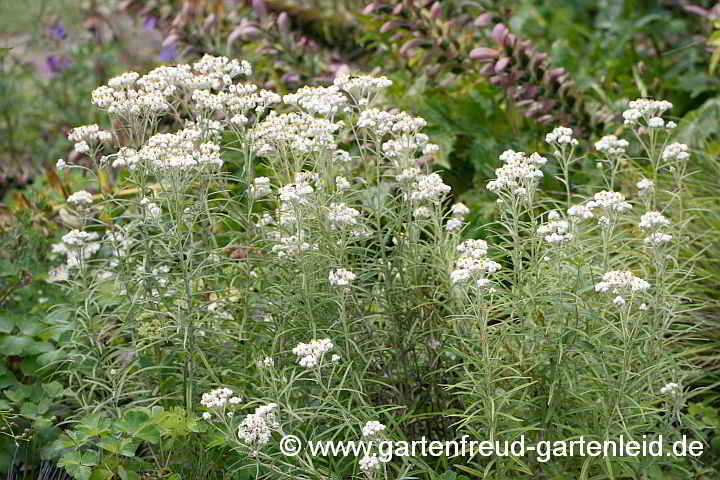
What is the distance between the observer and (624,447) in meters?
2.00

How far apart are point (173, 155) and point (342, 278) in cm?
49

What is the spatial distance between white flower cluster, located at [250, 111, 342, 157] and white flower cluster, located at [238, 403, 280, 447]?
611 millimetres

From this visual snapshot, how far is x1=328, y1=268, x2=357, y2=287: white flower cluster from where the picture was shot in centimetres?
198

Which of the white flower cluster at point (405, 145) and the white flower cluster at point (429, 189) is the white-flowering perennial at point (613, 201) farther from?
the white flower cluster at point (405, 145)

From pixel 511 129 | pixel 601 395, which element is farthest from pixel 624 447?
pixel 511 129

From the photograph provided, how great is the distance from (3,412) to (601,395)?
1632 mm

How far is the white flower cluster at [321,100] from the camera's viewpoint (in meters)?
2.16

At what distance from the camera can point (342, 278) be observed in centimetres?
201

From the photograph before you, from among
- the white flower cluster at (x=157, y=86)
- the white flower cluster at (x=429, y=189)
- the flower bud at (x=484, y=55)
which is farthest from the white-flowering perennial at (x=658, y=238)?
the flower bud at (x=484, y=55)

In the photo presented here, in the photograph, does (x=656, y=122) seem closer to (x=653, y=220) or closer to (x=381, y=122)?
(x=653, y=220)

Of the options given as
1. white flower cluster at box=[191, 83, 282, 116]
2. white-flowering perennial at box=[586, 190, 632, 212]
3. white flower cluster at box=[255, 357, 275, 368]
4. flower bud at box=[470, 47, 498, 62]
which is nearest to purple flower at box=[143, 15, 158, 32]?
flower bud at box=[470, 47, 498, 62]

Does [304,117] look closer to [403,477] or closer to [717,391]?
[403,477]

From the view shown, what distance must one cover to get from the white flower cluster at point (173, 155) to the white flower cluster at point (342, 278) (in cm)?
38

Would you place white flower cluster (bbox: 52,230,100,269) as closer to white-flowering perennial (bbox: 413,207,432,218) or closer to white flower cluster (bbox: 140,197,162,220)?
white flower cluster (bbox: 140,197,162,220)
